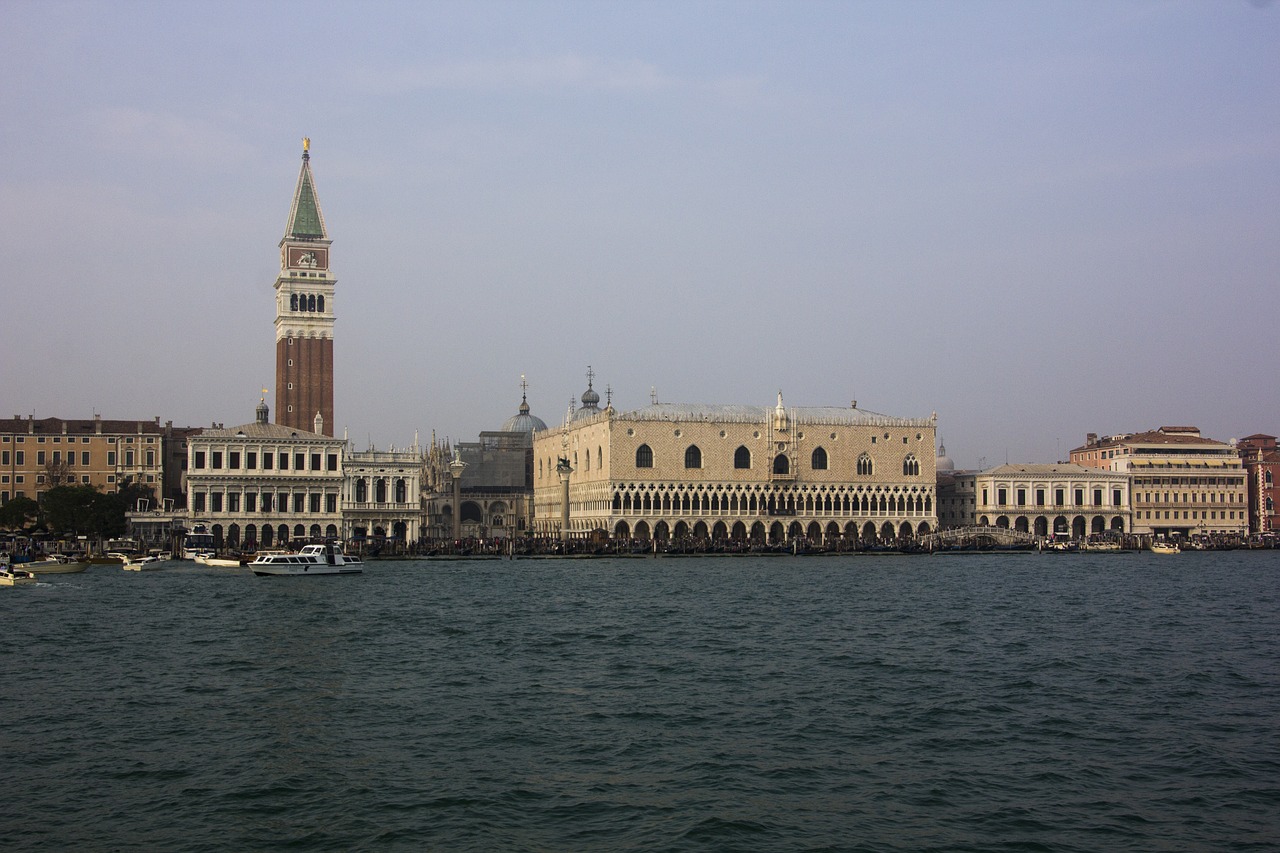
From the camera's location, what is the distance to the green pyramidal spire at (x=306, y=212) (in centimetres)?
9562

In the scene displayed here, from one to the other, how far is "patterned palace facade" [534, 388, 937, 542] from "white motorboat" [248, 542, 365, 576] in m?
28.5

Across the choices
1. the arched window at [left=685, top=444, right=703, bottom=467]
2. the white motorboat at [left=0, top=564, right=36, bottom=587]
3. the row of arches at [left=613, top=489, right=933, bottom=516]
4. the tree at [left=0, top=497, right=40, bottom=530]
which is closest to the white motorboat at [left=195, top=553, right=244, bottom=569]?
the tree at [left=0, top=497, right=40, bottom=530]

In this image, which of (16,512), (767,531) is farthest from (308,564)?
(767,531)

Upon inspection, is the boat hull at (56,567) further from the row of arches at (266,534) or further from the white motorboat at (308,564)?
the row of arches at (266,534)

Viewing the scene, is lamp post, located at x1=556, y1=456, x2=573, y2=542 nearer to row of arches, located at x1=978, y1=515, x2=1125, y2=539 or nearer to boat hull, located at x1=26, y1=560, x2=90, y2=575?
row of arches, located at x1=978, y1=515, x2=1125, y2=539

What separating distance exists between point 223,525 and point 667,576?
1371 inches

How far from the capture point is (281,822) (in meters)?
14.3

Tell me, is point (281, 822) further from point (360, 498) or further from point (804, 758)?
point (360, 498)

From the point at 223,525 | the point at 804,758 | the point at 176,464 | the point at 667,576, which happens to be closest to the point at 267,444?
the point at 223,525

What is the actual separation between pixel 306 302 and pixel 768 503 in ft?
115

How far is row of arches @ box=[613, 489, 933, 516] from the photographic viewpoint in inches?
3425

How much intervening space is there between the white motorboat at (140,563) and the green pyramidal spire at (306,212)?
113ft

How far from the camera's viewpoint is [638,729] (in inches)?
757

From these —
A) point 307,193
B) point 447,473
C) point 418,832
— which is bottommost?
point 418,832
